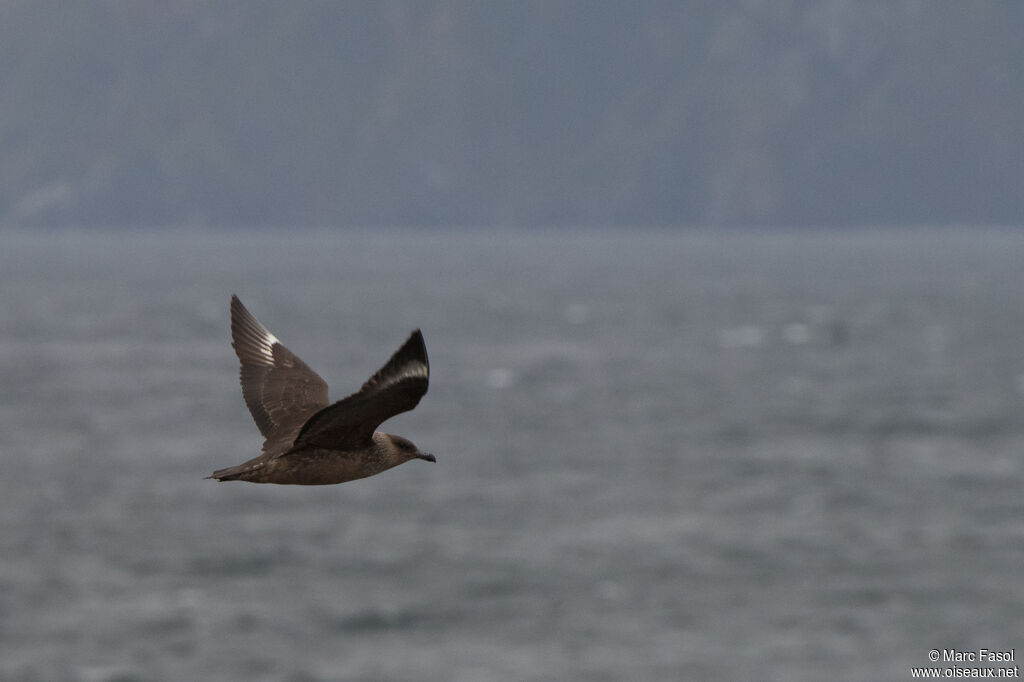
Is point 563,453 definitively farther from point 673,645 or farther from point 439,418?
point 673,645

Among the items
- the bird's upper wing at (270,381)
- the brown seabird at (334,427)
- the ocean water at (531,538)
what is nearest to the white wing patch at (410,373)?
the brown seabird at (334,427)

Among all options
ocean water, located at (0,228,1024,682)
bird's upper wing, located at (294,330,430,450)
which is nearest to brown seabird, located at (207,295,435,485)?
bird's upper wing, located at (294,330,430,450)

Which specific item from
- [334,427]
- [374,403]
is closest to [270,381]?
[334,427]

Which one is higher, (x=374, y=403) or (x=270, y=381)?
(x=270, y=381)

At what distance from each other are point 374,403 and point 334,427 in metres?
0.52

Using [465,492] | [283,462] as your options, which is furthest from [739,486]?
[283,462]

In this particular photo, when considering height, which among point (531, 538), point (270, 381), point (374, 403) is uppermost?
point (531, 538)

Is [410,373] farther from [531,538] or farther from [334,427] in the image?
[531,538]

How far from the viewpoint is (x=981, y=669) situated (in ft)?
244

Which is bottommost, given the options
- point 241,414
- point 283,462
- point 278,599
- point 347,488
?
point 283,462

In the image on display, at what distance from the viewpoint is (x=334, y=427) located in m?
11.3

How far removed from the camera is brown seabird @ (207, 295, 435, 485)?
10594mm

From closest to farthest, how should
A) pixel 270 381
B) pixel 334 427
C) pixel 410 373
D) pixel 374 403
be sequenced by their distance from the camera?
pixel 410 373
pixel 374 403
pixel 334 427
pixel 270 381

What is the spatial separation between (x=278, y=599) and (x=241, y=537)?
662 inches
